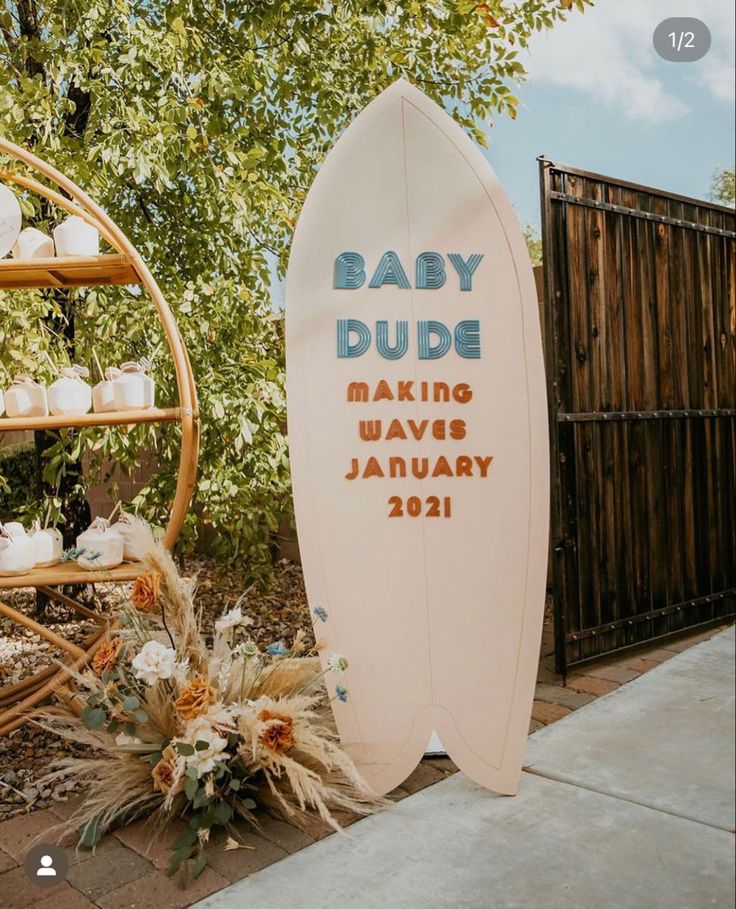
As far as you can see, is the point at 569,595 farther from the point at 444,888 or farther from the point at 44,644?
the point at 44,644

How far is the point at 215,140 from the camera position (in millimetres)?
3350

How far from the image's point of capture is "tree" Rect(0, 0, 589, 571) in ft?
10.3

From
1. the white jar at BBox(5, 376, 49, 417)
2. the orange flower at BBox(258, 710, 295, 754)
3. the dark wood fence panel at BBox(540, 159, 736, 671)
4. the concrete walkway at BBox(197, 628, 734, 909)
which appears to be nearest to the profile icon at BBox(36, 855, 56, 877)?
the concrete walkway at BBox(197, 628, 734, 909)

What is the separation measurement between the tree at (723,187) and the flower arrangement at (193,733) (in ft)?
31.3

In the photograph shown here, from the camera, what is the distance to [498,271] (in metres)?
2.29

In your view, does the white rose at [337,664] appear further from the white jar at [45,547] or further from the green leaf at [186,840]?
the white jar at [45,547]

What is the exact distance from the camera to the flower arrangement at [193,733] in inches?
76.6

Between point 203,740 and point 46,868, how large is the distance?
0.40 m

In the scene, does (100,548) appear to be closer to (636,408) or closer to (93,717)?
(93,717)

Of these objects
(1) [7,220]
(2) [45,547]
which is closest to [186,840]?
(2) [45,547]

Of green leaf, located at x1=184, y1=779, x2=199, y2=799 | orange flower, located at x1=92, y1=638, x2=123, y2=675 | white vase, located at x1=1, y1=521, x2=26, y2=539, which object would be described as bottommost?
green leaf, located at x1=184, y1=779, x2=199, y2=799

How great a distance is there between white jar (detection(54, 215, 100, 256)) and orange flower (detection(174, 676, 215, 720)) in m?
1.32

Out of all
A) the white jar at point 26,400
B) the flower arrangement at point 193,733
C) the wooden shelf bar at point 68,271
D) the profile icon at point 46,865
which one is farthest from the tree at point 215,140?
the profile icon at point 46,865

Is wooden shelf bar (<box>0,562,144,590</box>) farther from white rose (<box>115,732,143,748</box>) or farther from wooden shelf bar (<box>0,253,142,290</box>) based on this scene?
wooden shelf bar (<box>0,253,142,290</box>)
